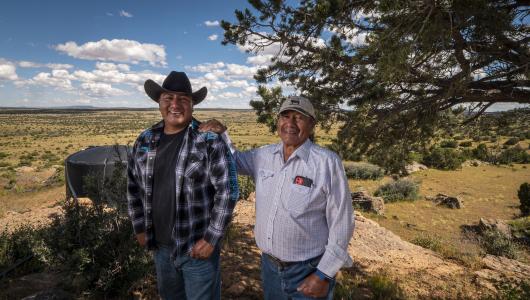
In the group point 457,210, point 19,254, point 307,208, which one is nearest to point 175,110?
point 307,208

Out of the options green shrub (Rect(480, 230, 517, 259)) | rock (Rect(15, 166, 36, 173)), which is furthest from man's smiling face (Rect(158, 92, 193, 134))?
Answer: rock (Rect(15, 166, 36, 173))

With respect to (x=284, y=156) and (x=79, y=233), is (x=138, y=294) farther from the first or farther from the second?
(x=284, y=156)

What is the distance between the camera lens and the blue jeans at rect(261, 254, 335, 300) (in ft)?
7.29

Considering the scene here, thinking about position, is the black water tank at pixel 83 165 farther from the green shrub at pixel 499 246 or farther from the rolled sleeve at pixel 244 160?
the green shrub at pixel 499 246

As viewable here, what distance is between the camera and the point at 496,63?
13.6ft

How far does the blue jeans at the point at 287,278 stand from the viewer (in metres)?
2.22

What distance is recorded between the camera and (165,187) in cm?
251

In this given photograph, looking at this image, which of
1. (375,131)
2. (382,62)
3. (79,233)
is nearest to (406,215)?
(375,131)

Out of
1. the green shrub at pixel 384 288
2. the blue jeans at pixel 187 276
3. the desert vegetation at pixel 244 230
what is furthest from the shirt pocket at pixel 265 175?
the green shrub at pixel 384 288

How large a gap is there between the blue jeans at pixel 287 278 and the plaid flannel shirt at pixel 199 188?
17.5 inches

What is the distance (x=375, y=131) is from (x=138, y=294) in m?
4.14

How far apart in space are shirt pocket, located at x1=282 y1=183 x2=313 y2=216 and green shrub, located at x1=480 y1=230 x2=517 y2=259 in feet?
32.0

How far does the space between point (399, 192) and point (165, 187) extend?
17.0 metres

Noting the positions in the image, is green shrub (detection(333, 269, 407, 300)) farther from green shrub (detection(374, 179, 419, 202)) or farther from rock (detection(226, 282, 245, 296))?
green shrub (detection(374, 179, 419, 202))
